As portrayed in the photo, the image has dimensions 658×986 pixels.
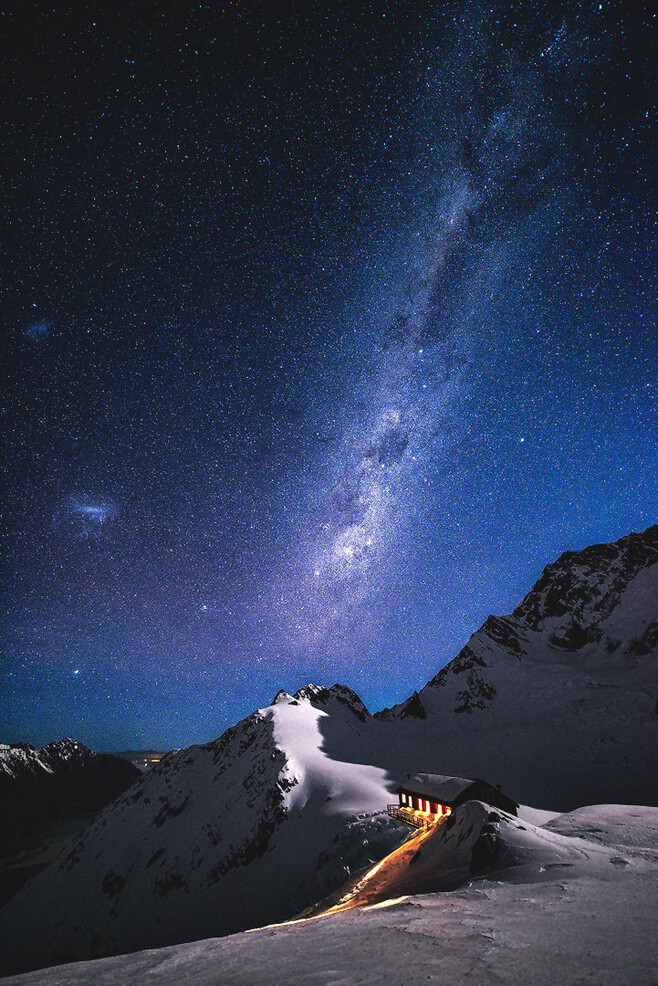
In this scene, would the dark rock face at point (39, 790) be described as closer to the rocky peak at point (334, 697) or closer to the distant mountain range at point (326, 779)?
the distant mountain range at point (326, 779)

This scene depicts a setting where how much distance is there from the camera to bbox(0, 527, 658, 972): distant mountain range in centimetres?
4428

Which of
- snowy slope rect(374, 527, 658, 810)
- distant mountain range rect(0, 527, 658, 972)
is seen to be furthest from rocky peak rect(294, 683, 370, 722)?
snowy slope rect(374, 527, 658, 810)

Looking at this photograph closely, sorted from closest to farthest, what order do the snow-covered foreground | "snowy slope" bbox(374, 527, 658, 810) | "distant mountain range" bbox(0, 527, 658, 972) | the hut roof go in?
the snow-covered foreground < the hut roof < "distant mountain range" bbox(0, 527, 658, 972) < "snowy slope" bbox(374, 527, 658, 810)

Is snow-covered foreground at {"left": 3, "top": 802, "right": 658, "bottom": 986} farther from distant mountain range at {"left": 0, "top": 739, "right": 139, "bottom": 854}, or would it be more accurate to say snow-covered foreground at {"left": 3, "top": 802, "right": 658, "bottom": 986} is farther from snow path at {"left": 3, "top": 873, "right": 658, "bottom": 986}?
distant mountain range at {"left": 0, "top": 739, "right": 139, "bottom": 854}

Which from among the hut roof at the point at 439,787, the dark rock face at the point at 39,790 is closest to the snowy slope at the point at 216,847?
the hut roof at the point at 439,787

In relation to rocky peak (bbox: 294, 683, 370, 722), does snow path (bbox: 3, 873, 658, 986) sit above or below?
below

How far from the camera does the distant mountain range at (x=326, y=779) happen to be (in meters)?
44.3

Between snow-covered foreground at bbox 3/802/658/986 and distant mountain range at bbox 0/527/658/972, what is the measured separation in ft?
89.0

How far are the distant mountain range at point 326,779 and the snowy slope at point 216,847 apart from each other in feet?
0.75

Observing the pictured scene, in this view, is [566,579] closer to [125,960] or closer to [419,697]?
[419,697]

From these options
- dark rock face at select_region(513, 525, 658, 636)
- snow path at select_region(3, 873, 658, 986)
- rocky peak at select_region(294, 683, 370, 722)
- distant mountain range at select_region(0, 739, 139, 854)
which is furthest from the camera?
distant mountain range at select_region(0, 739, 139, 854)

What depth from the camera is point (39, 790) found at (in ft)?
578

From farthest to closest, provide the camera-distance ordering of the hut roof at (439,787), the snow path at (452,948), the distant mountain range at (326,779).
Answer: the distant mountain range at (326,779) < the hut roof at (439,787) < the snow path at (452,948)

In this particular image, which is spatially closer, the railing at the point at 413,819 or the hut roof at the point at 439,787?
the hut roof at the point at 439,787
